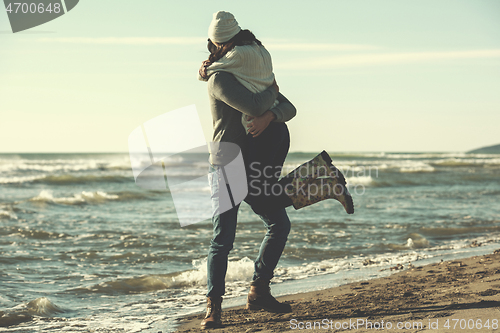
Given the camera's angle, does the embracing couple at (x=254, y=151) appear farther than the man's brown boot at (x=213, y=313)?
No

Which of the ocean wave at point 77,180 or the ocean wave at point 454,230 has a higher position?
the ocean wave at point 77,180

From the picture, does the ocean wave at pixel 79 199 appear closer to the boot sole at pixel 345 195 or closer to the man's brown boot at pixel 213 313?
the man's brown boot at pixel 213 313

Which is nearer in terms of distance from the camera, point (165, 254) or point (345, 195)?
point (345, 195)

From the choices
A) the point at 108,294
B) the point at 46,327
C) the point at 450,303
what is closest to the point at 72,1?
the point at 108,294

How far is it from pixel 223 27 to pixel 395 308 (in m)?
1.96

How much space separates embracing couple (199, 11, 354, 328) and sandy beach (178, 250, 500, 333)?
214 mm

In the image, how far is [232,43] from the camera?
2.54 m

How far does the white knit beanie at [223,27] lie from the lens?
2.49 metres

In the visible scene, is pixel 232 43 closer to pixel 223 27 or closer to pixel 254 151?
pixel 223 27

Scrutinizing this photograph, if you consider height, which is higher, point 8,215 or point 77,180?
point 77,180

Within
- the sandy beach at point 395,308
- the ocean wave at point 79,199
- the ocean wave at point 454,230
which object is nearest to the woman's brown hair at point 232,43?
the sandy beach at point 395,308

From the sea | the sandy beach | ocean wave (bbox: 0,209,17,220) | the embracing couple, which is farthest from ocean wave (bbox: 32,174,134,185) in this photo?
the embracing couple

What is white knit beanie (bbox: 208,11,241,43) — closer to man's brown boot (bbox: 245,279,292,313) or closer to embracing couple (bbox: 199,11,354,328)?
embracing couple (bbox: 199,11,354,328)

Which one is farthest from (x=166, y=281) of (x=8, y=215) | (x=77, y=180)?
(x=77, y=180)
